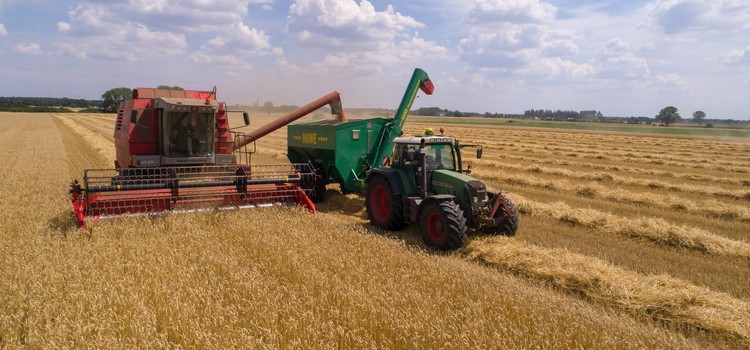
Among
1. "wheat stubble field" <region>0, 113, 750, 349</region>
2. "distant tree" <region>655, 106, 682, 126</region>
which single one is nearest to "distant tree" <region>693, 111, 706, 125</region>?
"distant tree" <region>655, 106, 682, 126</region>

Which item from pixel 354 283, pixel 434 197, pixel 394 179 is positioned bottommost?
pixel 354 283

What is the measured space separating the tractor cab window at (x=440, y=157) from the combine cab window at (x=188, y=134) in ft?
14.2

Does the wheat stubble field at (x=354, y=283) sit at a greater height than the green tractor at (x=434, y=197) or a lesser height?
lesser

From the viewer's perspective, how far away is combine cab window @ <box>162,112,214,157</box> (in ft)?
28.0

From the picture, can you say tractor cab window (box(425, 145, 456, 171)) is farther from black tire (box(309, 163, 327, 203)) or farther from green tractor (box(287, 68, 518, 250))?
black tire (box(309, 163, 327, 203))

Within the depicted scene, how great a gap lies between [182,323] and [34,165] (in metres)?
13.4

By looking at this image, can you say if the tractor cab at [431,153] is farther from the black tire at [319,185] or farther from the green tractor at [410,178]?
the black tire at [319,185]

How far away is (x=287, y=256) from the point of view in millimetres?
5551

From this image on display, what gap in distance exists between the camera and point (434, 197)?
21.6 feet

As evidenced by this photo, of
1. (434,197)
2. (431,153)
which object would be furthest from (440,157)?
(434,197)

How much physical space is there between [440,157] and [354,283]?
3357 mm

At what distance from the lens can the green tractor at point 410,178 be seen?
6.67 metres

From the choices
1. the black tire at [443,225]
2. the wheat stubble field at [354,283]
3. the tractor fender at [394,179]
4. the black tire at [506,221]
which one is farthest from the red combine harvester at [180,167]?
the black tire at [506,221]

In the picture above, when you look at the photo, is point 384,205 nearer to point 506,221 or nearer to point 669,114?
point 506,221
